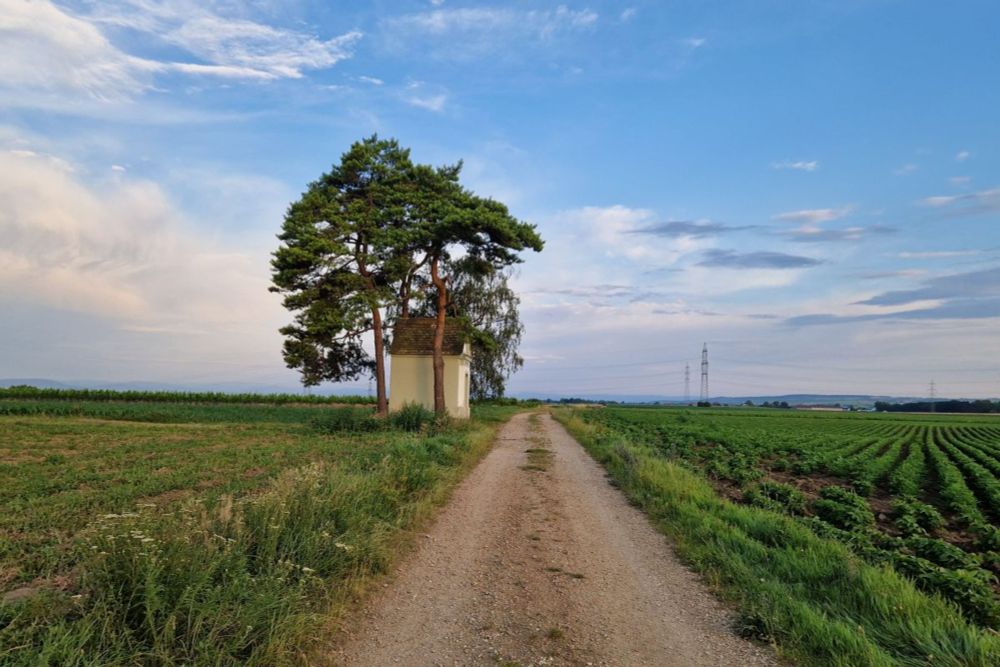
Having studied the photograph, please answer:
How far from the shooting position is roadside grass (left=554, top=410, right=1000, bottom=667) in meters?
4.33

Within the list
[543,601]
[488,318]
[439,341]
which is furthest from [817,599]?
[488,318]

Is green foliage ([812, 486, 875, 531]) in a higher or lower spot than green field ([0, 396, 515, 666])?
lower

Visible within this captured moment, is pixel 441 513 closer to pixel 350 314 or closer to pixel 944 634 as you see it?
pixel 944 634

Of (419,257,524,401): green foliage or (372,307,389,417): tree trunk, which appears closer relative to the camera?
(372,307,389,417): tree trunk

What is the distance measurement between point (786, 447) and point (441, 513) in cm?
2292

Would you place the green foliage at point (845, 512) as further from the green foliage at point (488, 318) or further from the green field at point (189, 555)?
the green foliage at point (488, 318)

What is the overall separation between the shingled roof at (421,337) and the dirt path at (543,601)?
72.7 ft

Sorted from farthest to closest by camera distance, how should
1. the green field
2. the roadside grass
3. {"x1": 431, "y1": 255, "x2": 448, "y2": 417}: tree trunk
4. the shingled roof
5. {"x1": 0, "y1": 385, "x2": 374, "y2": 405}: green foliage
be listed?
{"x1": 0, "y1": 385, "x2": 374, "y2": 405}: green foliage < the shingled roof < {"x1": 431, "y1": 255, "x2": 448, "y2": 417}: tree trunk < the roadside grass < the green field

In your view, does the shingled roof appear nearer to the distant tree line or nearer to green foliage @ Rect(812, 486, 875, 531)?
green foliage @ Rect(812, 486, 875, 531)

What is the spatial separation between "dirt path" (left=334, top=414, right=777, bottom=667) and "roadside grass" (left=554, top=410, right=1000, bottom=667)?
1.11 feet

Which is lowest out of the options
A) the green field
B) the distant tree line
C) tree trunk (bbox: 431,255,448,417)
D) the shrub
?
the distant tree line

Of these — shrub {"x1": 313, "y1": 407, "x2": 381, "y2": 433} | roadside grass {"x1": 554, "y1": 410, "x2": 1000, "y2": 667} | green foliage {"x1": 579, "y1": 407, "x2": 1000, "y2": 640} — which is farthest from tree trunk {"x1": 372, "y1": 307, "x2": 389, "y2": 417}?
roadside grass {"x1": 554, "y1": 410, "x2": 1000, "y2": 667}

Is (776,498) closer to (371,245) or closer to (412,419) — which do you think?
(412,419)

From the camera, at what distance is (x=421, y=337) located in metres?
32.3
